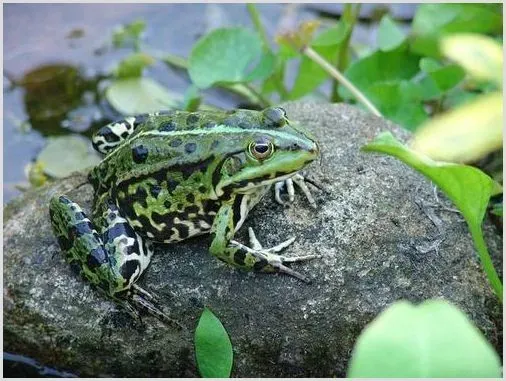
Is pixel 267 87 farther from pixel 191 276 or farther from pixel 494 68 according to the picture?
pixel 494 68

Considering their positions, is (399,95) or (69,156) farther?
(69,156)

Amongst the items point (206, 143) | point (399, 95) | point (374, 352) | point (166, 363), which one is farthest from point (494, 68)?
point (399, 95)

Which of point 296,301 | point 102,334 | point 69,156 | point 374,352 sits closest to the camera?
point 374,352

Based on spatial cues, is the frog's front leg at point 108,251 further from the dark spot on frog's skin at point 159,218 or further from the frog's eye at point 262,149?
the frog's eye at point 262,149

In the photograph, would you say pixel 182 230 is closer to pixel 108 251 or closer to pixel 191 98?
pixel 108 251

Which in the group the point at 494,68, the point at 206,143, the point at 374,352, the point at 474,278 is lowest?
the point at 474,278

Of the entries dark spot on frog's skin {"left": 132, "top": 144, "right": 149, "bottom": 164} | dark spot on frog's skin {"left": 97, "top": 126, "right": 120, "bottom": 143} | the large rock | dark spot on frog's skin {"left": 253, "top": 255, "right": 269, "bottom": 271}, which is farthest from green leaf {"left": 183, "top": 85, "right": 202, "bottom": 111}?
dark spot on frog's skin {"left": 253, "top": 255, "right": 269, "bottom": 271}

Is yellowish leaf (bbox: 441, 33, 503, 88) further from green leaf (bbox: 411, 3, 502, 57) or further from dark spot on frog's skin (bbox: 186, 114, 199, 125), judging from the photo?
green leaf (bbox: 411, 3, 502, 57)
